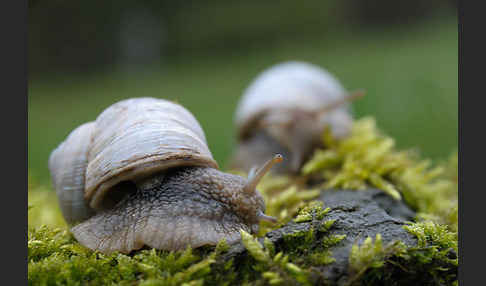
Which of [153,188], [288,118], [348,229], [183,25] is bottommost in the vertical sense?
[348,229]

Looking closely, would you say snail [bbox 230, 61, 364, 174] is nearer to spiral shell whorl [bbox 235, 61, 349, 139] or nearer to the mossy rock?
spiral shell whorl [bbox 235, 61, 349, 139]

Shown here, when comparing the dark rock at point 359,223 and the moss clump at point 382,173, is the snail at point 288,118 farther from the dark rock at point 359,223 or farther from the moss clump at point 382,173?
the dark rock at point 359,223

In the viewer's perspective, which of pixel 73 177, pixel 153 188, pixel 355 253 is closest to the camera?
pixel 355 253

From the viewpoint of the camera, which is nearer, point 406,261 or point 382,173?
point 406,261

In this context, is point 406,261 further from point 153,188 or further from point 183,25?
point 183,25

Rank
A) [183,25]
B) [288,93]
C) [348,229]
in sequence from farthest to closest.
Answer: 1. [183,25]
2. [288,93]
3. [348,229]

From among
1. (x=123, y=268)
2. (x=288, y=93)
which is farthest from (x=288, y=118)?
(x=123, y=268)

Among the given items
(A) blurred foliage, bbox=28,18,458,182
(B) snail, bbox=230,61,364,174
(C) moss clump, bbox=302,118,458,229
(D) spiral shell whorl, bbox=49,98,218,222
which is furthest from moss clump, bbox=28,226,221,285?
(B) snail, bbox=230,61,364,174
